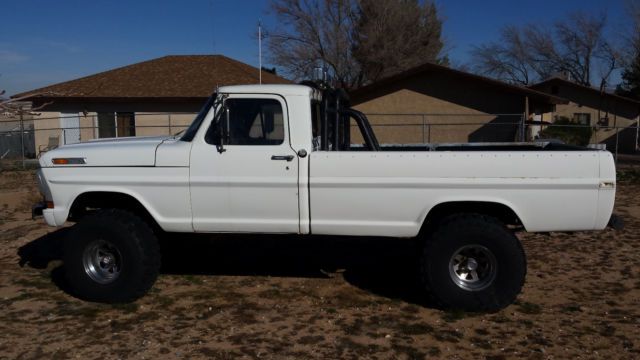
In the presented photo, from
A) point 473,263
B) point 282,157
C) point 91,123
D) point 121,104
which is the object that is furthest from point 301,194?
point 91,123

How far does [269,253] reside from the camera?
722cm

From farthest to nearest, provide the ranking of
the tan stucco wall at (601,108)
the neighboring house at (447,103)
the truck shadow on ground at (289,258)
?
the tan stucco wall at (601,108), the neighboring house at (447,103), the truck shadow on ground at (289,258)

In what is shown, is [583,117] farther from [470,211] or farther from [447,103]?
[470,211]

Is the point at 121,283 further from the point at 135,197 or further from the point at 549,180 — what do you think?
the point at 549,180

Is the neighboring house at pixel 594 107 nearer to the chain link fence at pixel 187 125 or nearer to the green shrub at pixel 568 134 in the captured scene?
the green shrub at pixel 568 134

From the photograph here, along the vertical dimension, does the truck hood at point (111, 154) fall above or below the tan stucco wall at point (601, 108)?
below

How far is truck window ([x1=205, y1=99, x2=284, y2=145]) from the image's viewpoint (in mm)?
5059

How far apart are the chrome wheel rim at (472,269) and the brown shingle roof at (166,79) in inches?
694

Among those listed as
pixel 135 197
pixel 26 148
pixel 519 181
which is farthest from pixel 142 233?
pixel 26 148

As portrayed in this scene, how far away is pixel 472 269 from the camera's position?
4.89 metres

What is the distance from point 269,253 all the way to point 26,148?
21.9 metres

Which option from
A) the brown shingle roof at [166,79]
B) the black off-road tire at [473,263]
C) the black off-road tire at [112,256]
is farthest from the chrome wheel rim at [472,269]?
the brown shingle roof at [166,79]

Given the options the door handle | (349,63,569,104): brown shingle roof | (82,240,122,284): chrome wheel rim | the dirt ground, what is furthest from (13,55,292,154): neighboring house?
the door handle

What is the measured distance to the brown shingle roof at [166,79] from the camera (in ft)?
72.8
